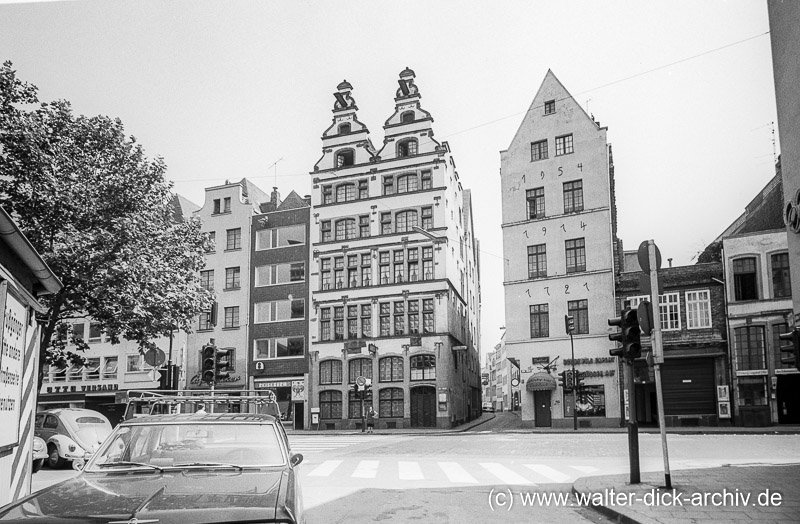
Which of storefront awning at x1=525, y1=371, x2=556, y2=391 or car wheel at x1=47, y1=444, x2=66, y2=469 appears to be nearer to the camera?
car wheel at x1=47, y1=444, x2=66, y2=469

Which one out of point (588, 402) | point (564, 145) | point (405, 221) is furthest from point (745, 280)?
point (405, 221)

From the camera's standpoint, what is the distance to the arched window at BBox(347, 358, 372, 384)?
4119 centimetres

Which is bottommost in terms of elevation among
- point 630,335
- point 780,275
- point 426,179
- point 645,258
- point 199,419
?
point 199,419

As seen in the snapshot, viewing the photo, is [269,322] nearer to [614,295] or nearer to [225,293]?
[225,293]

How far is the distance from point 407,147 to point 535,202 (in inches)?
372

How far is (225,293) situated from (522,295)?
65.1 ft

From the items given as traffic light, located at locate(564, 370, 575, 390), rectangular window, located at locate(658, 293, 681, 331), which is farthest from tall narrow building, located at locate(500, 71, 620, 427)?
rectangular window, located at locate(658, 293, 681, 331)

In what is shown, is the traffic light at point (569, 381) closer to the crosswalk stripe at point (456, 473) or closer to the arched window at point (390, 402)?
the arched window at point (390, 402)

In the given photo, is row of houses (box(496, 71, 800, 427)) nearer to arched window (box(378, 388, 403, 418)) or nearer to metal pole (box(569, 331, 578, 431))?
metal pole (box(569, 331, 578, 431))

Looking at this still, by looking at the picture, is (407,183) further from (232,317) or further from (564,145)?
(232,317)

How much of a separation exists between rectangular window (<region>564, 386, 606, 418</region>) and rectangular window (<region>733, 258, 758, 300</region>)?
26.3 feet

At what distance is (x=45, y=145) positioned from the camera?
1742cm

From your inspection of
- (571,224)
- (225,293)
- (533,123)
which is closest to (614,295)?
Result: (571,224)

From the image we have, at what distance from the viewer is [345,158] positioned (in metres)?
45.0
